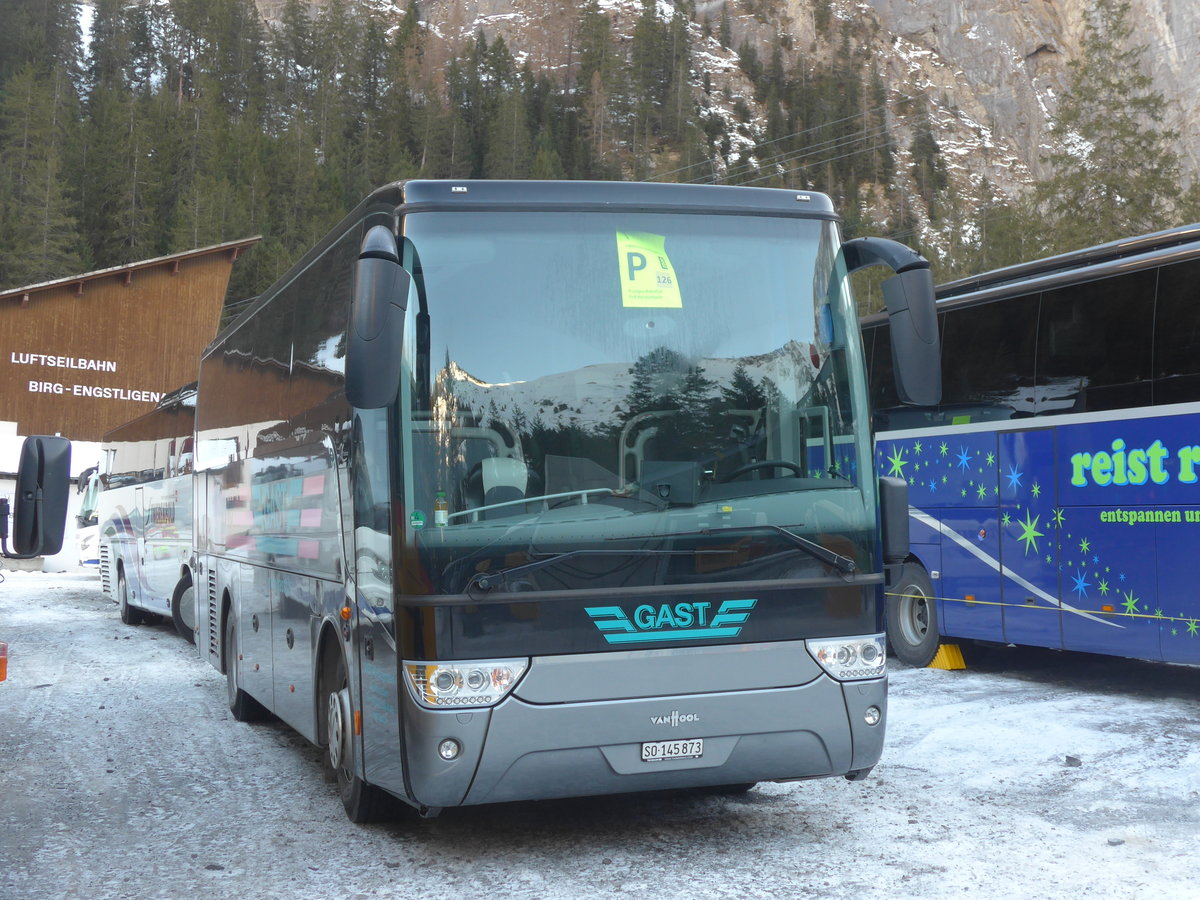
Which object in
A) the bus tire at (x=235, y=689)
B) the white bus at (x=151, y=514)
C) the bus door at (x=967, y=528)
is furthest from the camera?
the white bus at (x=151, y=514)

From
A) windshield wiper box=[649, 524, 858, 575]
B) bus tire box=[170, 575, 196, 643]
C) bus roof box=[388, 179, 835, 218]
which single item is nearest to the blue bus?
bus roof box=[388, 179, 835, 218]

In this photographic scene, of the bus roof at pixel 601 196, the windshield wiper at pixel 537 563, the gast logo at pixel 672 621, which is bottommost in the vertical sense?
the gast logo at pixel 672 621

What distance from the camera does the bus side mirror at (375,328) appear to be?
215 inches

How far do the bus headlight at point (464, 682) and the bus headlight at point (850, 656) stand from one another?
53.5 inches

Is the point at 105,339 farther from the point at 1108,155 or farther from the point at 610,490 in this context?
the point at 610,490

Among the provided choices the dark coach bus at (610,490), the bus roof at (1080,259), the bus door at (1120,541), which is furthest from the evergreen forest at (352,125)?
the dark coach bus at (610,490)

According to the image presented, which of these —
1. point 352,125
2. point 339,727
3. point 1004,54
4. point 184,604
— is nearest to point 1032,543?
point 339,727

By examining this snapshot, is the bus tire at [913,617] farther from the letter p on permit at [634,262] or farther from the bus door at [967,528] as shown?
the letter p on permit at [634,262]

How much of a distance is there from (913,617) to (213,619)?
6.72m

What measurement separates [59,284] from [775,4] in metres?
123

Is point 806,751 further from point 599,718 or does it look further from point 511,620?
point 511,620

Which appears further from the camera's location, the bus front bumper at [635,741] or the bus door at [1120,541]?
the bus door at [1120,541]

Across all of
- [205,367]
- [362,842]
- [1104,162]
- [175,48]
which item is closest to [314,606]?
[362,842]

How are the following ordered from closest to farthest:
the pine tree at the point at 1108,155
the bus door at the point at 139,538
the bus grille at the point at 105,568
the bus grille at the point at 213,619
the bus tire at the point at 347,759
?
the bus tire at the point at 347,759
the bus grille at the point at 213,619
the bus door at the point at 139,538
the bus grille at the point at 105,568
the pine tree at the point at 1108,155
